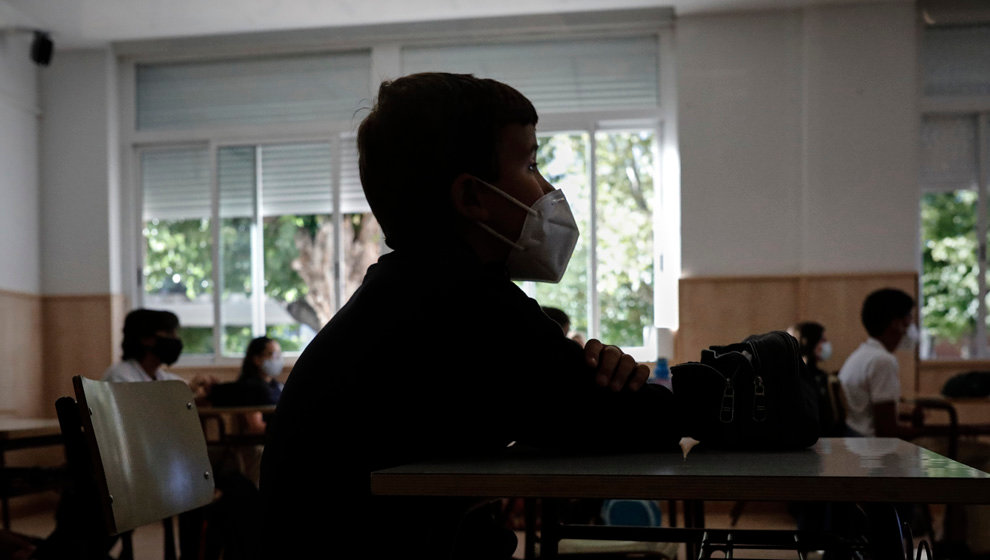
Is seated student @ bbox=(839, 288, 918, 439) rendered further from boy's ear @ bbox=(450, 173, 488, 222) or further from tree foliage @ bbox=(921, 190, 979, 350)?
boy's ear @ bbox=(450, 173, 488, 222)

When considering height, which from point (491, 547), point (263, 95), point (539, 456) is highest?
point (263, 95)

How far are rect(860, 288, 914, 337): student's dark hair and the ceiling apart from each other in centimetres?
255

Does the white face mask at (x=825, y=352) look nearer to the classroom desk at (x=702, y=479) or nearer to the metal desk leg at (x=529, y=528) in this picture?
the metal desk leg at (x=529, y=528)

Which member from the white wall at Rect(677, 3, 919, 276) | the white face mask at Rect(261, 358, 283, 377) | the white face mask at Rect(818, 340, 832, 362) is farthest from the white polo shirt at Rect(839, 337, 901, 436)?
the white face mask at Rect(261, 358, 283, 377)

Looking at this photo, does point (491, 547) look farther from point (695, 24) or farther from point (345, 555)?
point (695, 24)

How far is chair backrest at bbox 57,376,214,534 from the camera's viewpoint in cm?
156

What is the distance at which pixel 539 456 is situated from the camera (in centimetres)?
114

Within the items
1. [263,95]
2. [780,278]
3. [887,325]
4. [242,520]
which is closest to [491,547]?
[242,520]

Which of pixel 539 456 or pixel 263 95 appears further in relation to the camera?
pixel 263 95

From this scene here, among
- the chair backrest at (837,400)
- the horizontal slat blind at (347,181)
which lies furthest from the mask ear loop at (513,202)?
the horizontal slat blind at (347,181)

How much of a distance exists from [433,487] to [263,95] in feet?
21.8

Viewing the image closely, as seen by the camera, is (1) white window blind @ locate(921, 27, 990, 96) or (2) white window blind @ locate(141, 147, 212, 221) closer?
(1) white window blind @ locate(921, 27, 990, 96)

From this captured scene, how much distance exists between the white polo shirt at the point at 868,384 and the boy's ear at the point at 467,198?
3426mm

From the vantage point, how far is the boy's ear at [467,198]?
4.11 feet
